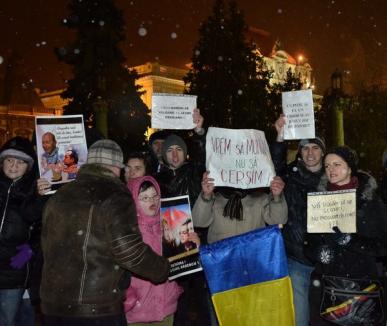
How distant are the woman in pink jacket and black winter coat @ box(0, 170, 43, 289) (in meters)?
0.99

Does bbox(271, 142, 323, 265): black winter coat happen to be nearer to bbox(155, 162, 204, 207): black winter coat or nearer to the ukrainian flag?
the ukrainian flag

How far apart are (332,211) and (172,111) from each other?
2.06 meters

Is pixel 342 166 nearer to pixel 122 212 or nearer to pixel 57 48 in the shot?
pixel 122 212

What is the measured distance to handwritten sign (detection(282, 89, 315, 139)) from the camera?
15.7 ft

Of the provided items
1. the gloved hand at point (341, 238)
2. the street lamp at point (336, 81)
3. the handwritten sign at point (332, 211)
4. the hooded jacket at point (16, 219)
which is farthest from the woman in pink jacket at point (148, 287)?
the street lamp at point (336, 81)

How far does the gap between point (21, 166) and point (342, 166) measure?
109 inches

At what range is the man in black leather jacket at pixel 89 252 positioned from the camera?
300 cm

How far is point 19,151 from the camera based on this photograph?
434 centimetres

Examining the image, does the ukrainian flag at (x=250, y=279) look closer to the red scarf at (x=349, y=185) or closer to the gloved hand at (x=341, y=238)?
the gloved hand at (x=341, y=238)

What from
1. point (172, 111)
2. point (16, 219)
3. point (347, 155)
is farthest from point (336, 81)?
point (16, 219)

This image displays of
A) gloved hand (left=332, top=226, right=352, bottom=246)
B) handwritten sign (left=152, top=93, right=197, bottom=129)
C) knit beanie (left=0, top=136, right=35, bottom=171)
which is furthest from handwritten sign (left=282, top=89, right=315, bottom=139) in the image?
knit beanie (left=0, top=136, right=35, bottom=171)

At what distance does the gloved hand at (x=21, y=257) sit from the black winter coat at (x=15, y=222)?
35 mm

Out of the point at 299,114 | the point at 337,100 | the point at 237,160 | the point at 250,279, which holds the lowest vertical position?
the point at 250,279

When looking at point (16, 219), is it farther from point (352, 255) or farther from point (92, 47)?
point (92, 47)
